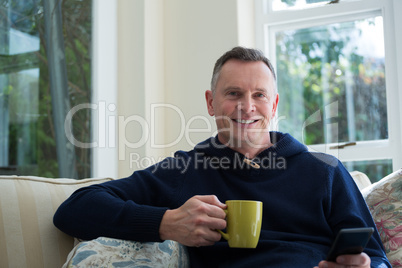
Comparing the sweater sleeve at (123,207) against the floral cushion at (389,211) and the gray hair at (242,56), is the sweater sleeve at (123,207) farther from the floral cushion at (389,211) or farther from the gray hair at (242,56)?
the floral cushion at (389,211)

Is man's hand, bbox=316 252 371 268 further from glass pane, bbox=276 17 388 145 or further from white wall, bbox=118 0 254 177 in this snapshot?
glass pane, bbox=276 17 388 145

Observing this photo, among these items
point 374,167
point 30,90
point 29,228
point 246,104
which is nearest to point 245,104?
point 246,104

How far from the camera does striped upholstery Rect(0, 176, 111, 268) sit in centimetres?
130

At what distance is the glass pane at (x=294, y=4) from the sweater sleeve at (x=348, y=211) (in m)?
1.83

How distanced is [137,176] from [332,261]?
0.65 metres

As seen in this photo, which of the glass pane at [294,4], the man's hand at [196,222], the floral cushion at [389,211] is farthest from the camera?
the glass pane at [294,4]

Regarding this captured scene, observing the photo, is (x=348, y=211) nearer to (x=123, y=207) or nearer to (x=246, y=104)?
(x=246, y=104)

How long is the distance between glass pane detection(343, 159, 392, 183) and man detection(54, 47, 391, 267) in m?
1.37

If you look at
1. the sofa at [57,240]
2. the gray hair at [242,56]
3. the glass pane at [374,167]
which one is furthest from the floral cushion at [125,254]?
the glass pane at [374,167]

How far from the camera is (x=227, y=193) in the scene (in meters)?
1.44

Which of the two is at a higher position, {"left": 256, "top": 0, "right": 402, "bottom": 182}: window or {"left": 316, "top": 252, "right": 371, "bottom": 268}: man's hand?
{"left": 256, "top": 0, "right": 402, "bottom": 182}: window

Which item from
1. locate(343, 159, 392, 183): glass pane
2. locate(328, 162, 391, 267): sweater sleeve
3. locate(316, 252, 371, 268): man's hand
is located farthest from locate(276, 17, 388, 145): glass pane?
locate(316, 252, 371, 268): man's hand

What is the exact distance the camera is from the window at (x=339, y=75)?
281 centimetres

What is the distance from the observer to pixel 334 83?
2.95m
